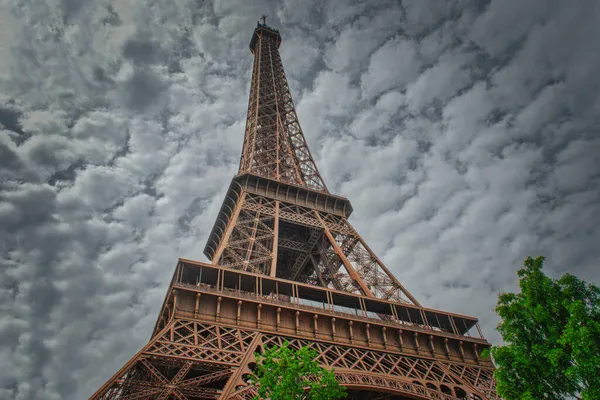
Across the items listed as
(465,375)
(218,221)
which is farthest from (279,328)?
(218,221)

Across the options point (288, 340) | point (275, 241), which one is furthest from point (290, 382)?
point (275, 241)

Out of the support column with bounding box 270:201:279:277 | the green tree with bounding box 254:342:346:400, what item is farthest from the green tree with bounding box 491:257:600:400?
the support column with bounding box 270:201:279:277

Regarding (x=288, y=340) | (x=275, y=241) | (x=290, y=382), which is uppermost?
(x=275, y=241)

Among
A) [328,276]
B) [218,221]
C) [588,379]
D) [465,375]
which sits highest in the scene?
[218,221]

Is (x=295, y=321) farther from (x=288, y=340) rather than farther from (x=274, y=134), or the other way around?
(x=274, y=134)

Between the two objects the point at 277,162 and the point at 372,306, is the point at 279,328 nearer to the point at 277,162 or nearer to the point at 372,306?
the point at 372,306
